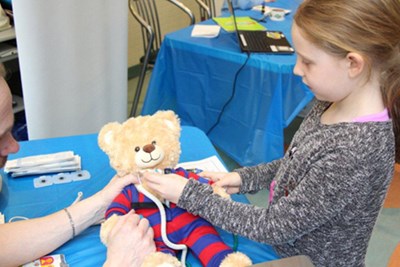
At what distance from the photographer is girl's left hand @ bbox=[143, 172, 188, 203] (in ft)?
3.15

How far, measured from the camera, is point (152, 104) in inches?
96.3

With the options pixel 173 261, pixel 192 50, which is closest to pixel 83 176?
pixel 173 261

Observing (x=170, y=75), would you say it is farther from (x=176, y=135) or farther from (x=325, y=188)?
(x=325, y=188)

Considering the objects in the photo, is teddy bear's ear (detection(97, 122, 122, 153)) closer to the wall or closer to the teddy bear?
the teddy bear

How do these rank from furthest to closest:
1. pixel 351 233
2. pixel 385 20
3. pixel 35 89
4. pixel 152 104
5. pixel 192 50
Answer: pixel 152 104 → pixel 192 50 → pixel 35 89 → pixel 351 233 → pixel 385 20

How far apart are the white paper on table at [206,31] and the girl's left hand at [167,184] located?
151 centimetres

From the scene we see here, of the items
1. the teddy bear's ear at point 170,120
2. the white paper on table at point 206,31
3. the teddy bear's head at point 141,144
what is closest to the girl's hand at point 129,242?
the teddy bear's head at point 141,144

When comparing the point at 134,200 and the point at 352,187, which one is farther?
the point at 134,200

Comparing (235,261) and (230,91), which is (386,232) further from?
(235,261)

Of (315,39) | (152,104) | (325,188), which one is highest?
(315,39)

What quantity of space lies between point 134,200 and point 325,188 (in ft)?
1.48

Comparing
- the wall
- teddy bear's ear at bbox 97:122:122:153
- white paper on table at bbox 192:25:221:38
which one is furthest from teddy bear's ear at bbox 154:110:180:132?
the wall

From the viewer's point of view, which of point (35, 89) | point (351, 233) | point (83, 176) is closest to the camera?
point (351, 233)

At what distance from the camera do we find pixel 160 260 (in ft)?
2.98
